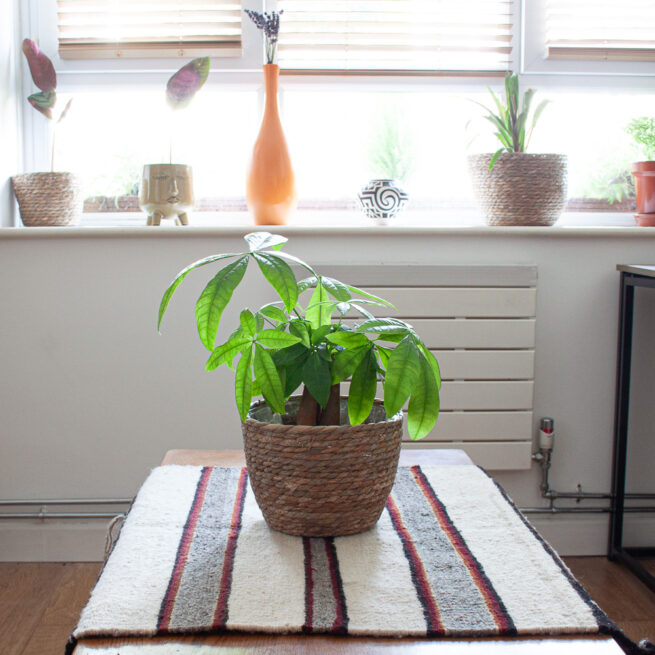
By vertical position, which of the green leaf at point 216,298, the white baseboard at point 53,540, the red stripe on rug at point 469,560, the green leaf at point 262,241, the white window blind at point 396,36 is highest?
the white window blind at point 396,36

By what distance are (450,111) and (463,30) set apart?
0.22 m

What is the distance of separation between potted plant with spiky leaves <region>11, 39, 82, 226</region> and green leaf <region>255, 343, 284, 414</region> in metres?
1.45

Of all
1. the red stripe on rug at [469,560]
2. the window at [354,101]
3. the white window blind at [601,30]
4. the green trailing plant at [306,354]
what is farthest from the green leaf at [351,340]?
the white window blind at [601,30]

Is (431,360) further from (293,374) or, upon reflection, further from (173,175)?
(173,175)

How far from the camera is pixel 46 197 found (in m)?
2.00

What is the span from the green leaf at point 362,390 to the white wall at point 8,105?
1.57 m

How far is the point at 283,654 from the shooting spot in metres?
0.61

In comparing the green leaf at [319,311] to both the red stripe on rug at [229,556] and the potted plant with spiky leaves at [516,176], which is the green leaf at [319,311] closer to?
the red stripe on rug at [229,556]

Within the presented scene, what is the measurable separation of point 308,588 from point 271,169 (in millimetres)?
1448

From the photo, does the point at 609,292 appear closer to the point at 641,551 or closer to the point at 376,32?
the point at 641,551

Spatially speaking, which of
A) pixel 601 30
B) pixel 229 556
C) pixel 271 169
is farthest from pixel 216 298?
pixel 601 30

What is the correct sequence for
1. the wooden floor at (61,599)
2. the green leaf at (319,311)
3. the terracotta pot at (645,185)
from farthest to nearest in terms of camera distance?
the terracotta pot at (645,185) → the wooden floor at (61,599) → the green leaf at (319,311)

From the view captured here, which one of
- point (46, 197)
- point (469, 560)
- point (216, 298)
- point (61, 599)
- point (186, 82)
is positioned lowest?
point (61, 599)

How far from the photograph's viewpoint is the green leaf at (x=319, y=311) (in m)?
0.84
